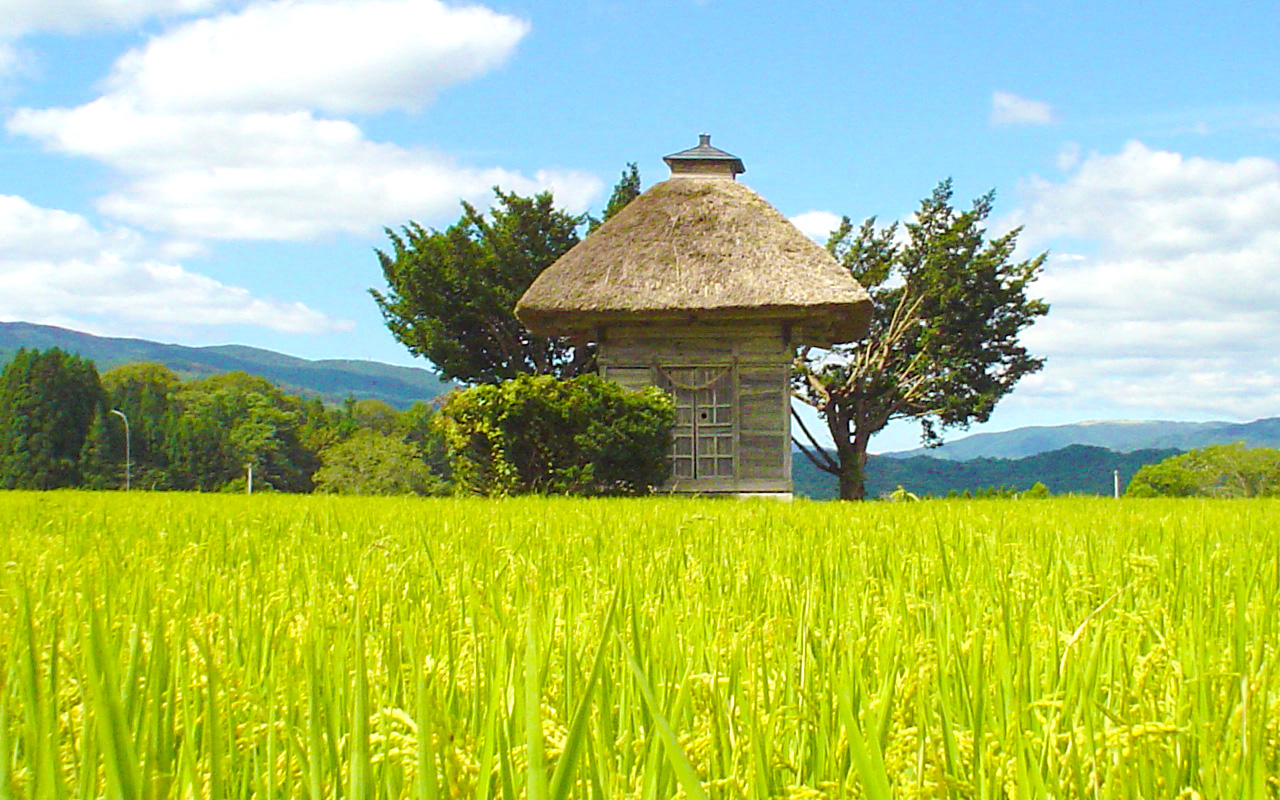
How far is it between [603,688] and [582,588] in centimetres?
133

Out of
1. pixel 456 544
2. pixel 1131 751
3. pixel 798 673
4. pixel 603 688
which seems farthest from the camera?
pixel 456 544


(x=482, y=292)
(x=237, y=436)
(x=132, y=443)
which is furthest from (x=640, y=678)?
(x=237, y=436)

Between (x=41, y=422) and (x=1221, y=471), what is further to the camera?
(x=41, y=422)


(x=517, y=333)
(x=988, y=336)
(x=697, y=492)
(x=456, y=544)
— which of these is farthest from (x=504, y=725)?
(x=988, y=336)

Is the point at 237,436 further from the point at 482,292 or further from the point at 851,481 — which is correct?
the point at 851,481

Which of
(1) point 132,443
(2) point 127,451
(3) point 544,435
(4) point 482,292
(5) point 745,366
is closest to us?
(3) point 544,435

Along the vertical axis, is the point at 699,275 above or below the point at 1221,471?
above

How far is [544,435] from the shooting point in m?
13.3

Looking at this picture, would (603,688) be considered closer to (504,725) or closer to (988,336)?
(504,725)

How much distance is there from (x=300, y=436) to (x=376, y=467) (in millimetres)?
37737

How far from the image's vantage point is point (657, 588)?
2.48 metres

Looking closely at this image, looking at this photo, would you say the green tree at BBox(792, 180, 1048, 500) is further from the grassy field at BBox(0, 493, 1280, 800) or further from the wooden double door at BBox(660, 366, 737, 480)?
the grassy field at BBox(0, 493, 1280, 800)

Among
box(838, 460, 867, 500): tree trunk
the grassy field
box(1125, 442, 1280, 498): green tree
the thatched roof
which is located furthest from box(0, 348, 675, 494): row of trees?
box(1125, 442, 1280, 498): green tree

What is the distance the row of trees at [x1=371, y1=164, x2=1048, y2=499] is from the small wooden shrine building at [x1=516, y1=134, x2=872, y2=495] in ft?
34.5
